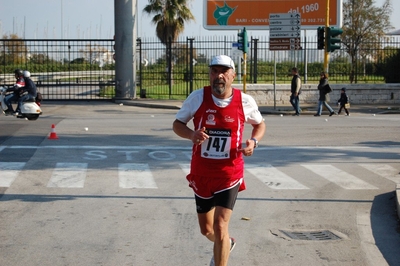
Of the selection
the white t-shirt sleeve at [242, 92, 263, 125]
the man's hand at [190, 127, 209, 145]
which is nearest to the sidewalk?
the white t-shirt sleeve at [242, 92, 263, 125]

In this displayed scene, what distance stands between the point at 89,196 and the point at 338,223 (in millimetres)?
3614

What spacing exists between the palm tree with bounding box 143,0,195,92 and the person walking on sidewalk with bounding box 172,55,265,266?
41.4 metres

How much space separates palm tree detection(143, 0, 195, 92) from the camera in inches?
1852

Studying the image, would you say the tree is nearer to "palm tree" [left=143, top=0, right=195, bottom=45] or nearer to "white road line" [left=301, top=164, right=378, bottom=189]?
"palm tree" [left=143, top=0, right=195, bottom=45]

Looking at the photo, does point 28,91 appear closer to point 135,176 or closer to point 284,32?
point 135,176

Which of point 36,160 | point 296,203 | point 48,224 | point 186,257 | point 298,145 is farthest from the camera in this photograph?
point 298,145

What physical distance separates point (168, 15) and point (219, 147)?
4205 centimetres

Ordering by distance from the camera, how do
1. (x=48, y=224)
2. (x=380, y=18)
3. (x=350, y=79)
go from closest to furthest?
(x=48, y=224) < (x=350, y=79) < (x=380, y=18)

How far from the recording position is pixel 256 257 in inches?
263

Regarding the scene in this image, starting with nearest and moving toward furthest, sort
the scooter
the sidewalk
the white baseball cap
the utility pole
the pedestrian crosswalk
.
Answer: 1. the white baseball cap
2. the pedestrian crosswalk
3. the scooter
4. the sidewalk
5. the utility pole

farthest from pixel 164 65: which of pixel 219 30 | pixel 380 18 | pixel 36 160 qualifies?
pixel 36 160

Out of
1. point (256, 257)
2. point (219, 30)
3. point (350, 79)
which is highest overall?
point (219, 30)

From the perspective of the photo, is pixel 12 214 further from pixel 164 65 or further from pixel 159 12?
pixel 159 12

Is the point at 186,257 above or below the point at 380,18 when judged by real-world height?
below
